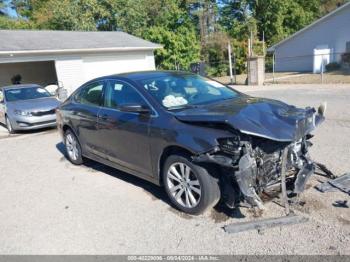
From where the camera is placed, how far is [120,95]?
16.3 feet

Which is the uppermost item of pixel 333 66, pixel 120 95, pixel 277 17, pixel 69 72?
pixel 277 17

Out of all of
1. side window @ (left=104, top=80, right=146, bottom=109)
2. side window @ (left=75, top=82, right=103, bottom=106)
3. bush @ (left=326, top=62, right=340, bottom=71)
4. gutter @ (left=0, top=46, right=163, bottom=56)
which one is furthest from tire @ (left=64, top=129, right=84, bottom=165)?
bush @ (left=326, top=62, right=340, bottom=71)

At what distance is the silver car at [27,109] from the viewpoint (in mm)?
10234

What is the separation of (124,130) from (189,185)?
129 cm

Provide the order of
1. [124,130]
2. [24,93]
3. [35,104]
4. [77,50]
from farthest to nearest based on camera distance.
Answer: [77,50] < [24,93] < [35,104] < [124,130]

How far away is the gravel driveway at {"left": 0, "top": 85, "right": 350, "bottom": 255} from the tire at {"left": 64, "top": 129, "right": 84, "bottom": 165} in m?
0.22

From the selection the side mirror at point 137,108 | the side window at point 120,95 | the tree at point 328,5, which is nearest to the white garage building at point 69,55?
the side window at point 120,95

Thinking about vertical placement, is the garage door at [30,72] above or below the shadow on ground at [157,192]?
above

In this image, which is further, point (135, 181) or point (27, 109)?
point (27, 109)

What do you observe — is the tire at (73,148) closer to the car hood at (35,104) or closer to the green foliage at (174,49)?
the car hood at (35,104)

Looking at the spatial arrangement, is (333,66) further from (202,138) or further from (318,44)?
(202,138)

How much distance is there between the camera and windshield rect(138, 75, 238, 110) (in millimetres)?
4480

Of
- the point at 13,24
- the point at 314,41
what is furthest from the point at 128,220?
the point at 13,24

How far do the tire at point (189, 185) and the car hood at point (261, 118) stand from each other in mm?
521
